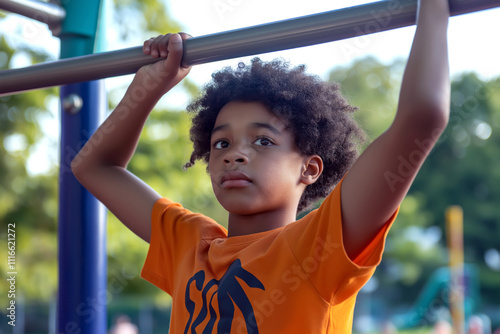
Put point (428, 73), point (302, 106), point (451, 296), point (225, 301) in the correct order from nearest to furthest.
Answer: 1. point (428, 73)
2. point (225, 301)
3. point (302, 106)
4. point (451, 296)

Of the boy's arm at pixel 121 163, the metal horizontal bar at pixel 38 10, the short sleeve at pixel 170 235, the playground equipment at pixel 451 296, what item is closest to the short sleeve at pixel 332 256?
the short sleeve at pixel 170 235

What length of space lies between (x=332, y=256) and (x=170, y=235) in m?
0.49

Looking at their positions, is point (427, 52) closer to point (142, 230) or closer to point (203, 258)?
point (203, 258)

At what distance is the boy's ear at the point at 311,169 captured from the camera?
4.10ft

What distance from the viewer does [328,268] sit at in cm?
97

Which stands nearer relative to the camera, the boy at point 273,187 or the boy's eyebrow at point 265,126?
the boy at point 273,187

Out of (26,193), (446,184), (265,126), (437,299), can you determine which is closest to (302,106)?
(265,126)

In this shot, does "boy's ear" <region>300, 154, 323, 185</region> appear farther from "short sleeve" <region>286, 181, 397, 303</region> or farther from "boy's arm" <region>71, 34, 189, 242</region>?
"boy's arm" <region>71, 34, 189, 242</region>

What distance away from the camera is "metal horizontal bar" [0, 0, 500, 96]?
2.95ft

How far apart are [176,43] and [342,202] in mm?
450

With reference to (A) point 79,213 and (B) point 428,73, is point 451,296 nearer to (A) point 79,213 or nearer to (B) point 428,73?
(A) point 79,213

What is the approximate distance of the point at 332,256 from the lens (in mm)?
952

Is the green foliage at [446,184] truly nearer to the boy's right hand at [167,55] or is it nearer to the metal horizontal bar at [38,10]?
the metal horizontal bar at [38,10]

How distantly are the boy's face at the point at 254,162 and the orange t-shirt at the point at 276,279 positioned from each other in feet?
0.25
